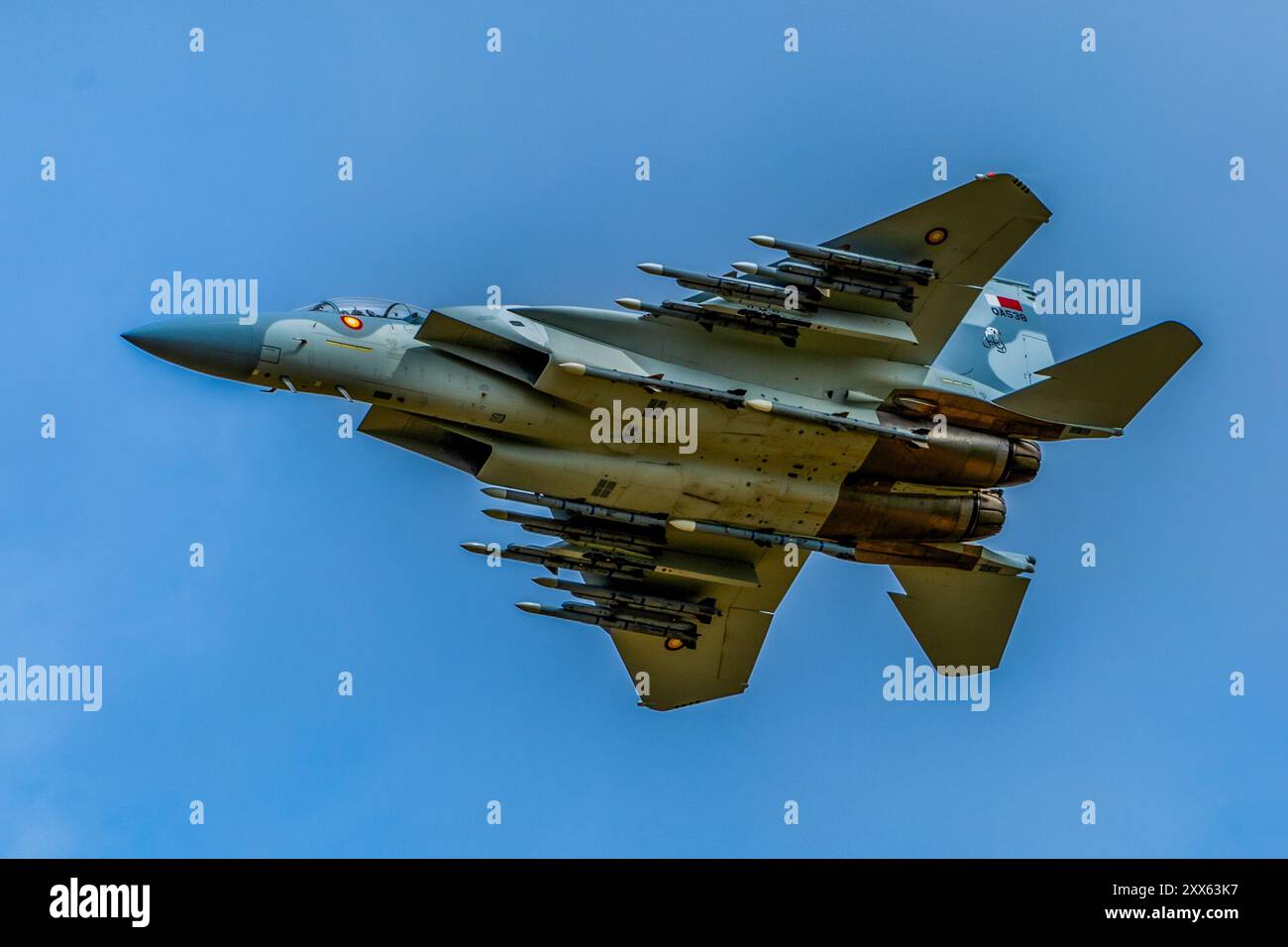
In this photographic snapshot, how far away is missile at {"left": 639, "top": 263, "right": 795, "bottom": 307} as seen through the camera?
61.2 feet

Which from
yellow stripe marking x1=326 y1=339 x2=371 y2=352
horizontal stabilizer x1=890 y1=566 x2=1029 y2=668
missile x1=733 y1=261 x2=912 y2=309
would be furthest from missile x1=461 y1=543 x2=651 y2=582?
missile x1=733 y1=261 x2=912 y2=309

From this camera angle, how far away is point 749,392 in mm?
19891

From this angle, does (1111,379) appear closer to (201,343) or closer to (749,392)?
(749,392)

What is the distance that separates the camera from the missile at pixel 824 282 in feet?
63.5

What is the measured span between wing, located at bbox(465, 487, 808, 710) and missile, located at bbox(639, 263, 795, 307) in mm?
3388

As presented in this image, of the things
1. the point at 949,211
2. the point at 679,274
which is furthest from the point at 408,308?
the point at 949,211

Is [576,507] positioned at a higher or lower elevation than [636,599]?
higher

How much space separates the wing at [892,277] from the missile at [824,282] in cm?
1

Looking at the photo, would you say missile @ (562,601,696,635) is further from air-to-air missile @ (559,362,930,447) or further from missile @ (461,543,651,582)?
air-to-air missile @ (559,362,930,447)

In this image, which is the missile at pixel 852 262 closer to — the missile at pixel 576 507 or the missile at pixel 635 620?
the missile at pixel 576 507

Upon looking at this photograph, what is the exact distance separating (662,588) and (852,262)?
629 centimetres

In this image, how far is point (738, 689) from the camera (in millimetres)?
24047

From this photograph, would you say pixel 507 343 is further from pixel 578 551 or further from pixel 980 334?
pixel 980 334

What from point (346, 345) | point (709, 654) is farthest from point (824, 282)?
point (709, 654)
